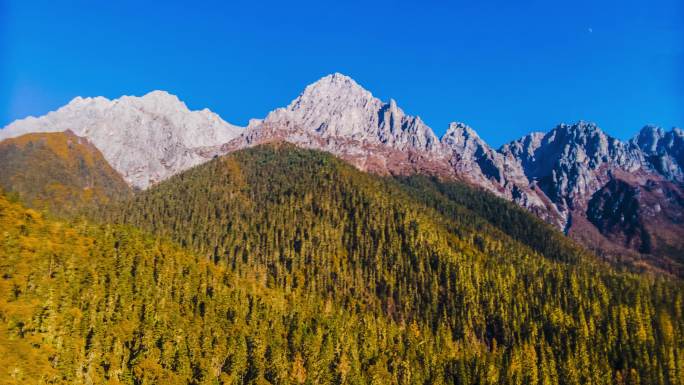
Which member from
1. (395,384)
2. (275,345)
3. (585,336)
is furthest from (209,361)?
(585,336)

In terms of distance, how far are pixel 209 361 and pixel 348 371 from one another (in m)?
45.1

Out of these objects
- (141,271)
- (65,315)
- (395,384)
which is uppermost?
(141,271)

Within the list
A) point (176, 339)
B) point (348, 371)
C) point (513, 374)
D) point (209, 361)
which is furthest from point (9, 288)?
point (513, 374)

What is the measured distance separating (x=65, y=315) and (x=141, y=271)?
38709mm

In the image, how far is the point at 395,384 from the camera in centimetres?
14938

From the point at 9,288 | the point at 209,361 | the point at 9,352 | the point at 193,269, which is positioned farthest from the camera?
the point at 193,269

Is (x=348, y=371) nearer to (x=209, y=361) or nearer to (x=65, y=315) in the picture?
(x=209, y=361)

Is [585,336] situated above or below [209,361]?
above

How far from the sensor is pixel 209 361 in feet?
427

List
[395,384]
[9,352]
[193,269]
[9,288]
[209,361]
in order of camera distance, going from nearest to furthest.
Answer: [9,352] < [9,288] < [209,361] < [395,384] < [193,269]

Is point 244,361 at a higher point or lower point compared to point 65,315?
lower

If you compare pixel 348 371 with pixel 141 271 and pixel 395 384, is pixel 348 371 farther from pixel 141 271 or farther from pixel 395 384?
pixel 141 271

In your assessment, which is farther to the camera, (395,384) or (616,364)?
(616,364)

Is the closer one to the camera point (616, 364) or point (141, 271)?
point (141, 271)
